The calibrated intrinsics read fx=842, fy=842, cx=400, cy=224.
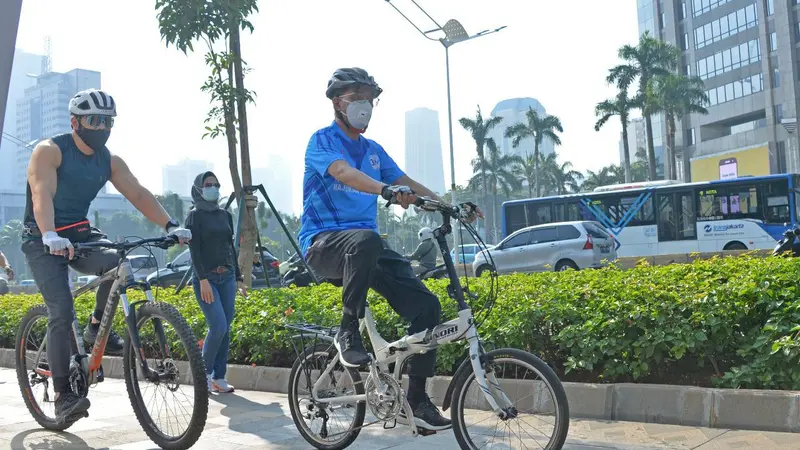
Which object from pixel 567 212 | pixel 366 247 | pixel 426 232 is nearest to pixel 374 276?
pixel 366 247

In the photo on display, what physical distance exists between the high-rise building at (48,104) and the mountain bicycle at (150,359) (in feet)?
404

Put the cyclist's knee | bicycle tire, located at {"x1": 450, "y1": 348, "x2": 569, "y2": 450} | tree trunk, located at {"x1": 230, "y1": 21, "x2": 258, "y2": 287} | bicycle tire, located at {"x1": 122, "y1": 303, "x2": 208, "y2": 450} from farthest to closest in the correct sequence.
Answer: tree trunk, located at {"x1": 230, "y1": 21, "x2": 258, "y2": 287} → bicycle tire, located at {"x1": 122, "y1": 303, "x2": 208, "y2": 450} → the cyclist's knee → bicycle tire, located at {"x1": 450, "y1": 348, "x2": 569, "y2": 450}

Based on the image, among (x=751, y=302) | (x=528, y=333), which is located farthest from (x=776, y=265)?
(x=528, y=333)

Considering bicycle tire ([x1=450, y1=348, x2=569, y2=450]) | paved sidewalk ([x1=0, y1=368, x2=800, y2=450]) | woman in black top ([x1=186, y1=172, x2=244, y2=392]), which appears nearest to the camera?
bicycle tire ([x1=450, y1=348, x2=569, y2=450])

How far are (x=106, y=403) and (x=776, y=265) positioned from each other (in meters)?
4.92

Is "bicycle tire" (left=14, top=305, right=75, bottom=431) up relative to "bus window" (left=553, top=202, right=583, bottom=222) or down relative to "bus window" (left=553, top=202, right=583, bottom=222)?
down

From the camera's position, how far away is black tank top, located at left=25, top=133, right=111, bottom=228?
16.2ft

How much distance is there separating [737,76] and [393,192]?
67.7 m

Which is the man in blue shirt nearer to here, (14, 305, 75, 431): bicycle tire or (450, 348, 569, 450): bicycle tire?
(450, 348, 569, 450): bicycle tire

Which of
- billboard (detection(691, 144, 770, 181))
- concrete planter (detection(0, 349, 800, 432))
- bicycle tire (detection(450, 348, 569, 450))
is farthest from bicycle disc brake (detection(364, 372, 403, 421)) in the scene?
billboard (detection(691, 144, 770, 181))

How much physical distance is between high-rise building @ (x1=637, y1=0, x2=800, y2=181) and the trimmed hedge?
55.1m

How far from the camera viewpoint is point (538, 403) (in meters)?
3.60

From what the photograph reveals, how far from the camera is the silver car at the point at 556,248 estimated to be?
75.9 ft

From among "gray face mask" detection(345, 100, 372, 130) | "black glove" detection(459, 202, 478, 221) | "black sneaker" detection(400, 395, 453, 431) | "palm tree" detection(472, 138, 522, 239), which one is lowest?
"black sneaker" detection(400, 395, 453, 431)
